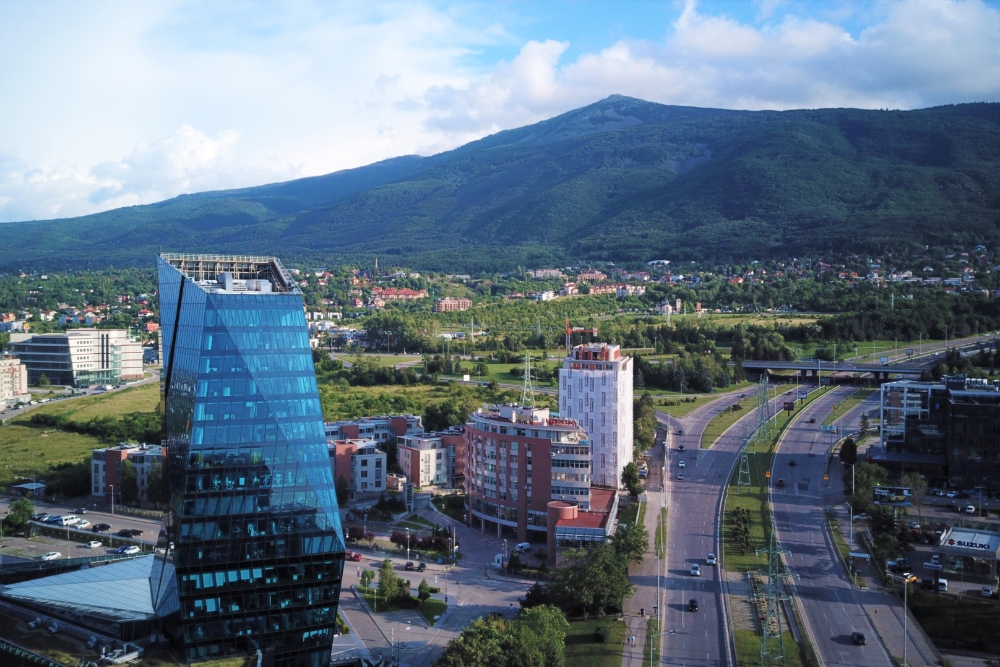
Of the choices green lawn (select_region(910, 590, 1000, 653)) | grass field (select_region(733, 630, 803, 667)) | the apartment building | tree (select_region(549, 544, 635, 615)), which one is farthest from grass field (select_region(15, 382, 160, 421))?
green lawn (select_region(910, 590, 1000, 653))

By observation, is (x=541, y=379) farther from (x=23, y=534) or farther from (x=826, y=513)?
(x=23, y=534)

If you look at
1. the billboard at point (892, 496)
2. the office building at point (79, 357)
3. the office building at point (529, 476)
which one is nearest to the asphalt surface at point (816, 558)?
the billboard at point (892, 496)

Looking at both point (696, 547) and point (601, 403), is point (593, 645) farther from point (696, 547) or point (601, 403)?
point (601, 403)

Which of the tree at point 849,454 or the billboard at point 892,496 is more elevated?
the tree at point 849,454

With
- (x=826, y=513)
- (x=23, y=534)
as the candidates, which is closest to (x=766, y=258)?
(x=826, y=513)

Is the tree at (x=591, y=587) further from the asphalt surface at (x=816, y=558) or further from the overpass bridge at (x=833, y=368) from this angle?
the overpass bridge at (x=833, y=368)
